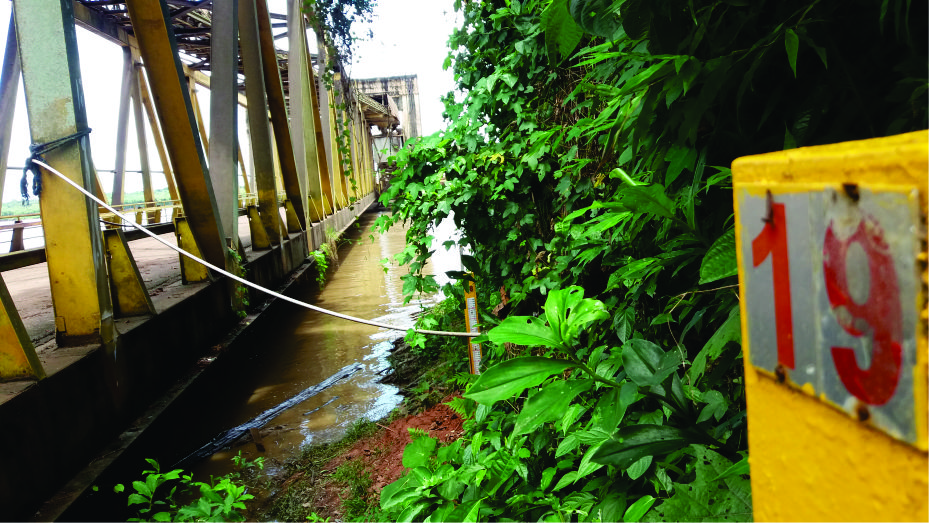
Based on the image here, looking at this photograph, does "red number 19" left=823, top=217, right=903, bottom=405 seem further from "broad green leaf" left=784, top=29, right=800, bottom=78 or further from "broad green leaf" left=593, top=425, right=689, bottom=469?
"broad green leaf" left=593, top=425, right=689, bottom=469

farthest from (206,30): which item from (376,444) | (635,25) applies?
(635,25)

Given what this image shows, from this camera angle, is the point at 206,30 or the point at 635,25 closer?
the point at 635,25

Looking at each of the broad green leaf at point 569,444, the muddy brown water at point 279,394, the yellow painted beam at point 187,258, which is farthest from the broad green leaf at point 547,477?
the yellow painted beam at point 187,258

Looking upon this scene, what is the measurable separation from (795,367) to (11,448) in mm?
2891

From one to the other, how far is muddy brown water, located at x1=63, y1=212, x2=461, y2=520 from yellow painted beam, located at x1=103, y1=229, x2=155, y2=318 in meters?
0.69

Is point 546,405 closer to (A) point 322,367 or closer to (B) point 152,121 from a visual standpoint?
(A) point 322,367

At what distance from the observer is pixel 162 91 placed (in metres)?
4.93

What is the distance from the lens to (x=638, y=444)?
112cm

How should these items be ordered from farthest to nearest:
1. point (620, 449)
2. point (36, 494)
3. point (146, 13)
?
point (146, 13) < point (36, 494) < point (620, 449)

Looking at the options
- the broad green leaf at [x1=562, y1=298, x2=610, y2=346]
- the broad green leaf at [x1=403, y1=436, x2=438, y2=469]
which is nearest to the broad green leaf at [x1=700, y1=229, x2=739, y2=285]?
the broad green leaf at [x1=562, y1=298, x2=610, y2=346]

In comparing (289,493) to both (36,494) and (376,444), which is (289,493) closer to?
(376,444)

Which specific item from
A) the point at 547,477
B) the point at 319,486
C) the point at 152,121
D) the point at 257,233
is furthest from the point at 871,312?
the point at 152,121

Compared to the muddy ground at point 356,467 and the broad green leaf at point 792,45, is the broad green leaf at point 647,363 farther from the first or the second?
the muddy ground at point 356,467

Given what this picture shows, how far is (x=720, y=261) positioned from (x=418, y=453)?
132 centimetres
